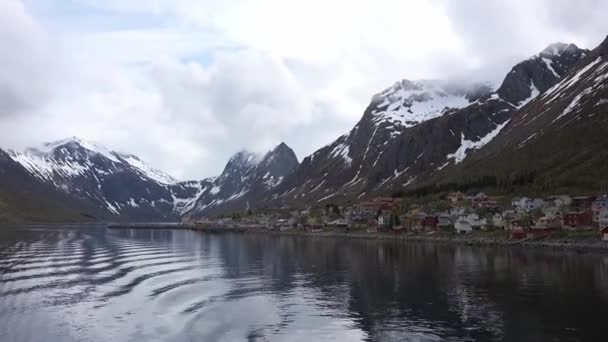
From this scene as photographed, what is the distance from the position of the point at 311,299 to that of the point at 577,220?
8918cm

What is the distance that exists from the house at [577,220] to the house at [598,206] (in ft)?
3.09

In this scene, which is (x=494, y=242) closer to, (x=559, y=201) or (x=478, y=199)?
(x=559, y=201)

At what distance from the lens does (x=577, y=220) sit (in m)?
129

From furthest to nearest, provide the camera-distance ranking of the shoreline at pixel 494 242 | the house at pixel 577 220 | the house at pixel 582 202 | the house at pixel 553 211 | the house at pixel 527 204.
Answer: the house at pixel 527 204 < the house at pixel 582 202 < the house at pixel 553 211 < the house at pixel 577 220 < the shoreline at pixel 494 242

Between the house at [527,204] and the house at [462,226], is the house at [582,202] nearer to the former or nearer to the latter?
the house at [527,204]

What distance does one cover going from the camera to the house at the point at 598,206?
417 feet

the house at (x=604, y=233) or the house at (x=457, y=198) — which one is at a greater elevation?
the house at (x=457, y=198)

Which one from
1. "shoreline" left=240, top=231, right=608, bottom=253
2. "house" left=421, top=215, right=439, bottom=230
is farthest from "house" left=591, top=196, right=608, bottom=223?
"house" left=421, top=215, right=439, bottom=230

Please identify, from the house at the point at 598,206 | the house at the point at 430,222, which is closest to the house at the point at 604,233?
the house at the point at 598,206

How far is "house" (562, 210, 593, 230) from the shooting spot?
127 metres

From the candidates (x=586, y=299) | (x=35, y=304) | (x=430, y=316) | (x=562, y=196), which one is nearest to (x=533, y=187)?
(x=562, y=196)

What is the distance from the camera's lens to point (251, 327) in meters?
46.3

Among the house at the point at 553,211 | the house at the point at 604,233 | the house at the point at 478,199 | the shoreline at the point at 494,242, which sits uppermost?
the house at the point at 478,199

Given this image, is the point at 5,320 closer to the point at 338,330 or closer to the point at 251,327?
the point at 251,327
